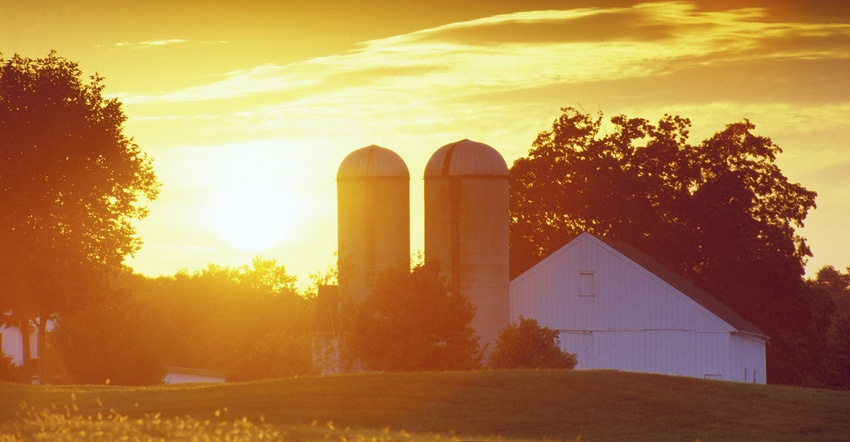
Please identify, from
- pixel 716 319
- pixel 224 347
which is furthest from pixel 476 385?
pixel 224 347

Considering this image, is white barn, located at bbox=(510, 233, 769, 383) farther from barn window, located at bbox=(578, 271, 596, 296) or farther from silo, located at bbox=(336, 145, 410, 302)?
silo, located at bbox=(336, 145, 410, 302)

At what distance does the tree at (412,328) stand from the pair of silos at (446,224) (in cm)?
904

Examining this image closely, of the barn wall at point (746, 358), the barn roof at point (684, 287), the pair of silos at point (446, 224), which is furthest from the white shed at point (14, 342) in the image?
the barn wall at point (746, 358)

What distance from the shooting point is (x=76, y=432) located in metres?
23.2

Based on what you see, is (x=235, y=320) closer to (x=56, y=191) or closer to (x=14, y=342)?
(x=14, y=342)

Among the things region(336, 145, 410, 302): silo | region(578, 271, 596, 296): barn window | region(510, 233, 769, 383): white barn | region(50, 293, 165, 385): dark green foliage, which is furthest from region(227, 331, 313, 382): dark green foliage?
region(578, 271, 596, 296): barn window

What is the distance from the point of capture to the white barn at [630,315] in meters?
64.9

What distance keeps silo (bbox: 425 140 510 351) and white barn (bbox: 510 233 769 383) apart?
1.70 metres

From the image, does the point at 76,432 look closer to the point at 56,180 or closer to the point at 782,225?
the point at 56,180

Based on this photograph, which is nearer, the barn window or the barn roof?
the barn roof

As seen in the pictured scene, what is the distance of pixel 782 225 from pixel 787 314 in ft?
19.3

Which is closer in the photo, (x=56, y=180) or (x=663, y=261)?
(x=56, y=180)

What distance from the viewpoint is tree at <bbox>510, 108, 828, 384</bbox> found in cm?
7975

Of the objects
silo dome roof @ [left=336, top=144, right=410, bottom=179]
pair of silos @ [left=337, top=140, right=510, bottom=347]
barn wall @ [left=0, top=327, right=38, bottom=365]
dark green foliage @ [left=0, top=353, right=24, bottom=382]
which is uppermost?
silo dome roof @ [left=336, top=144, right=410, bottom=179]
